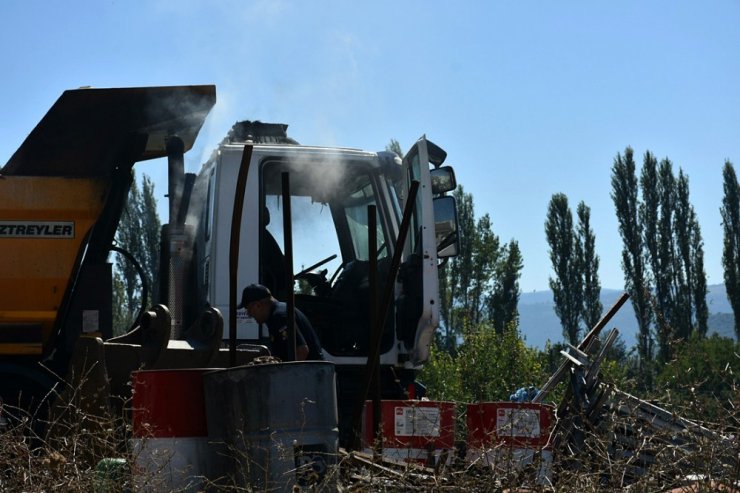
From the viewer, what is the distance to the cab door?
22.5 ft

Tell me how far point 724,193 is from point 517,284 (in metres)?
10.3

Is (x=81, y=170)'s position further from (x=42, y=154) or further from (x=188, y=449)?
(x=188, y=449)

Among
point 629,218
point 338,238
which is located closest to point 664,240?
point 629,218

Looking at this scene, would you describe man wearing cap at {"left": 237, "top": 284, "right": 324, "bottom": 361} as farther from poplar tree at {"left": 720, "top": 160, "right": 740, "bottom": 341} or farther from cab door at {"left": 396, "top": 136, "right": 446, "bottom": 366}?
poplar tree at {"left": 720, "top": 160, "right": 740, "bottom": 341}

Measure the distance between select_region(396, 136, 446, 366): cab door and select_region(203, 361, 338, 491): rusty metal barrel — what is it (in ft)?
7.90

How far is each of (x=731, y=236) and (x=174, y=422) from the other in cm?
4156

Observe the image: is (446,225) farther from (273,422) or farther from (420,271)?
(273,422)

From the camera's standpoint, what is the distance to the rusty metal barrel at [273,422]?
4.32 m

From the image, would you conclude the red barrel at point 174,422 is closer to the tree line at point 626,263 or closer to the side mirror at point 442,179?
the side mirror at point 442,179

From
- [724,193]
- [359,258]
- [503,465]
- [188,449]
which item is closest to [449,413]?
[503,465]

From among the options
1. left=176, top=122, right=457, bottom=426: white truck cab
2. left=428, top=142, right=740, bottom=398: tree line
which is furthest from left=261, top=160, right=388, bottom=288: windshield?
left=428, top=142, right=740, bottom=398: tree line

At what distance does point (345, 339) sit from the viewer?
7207mm

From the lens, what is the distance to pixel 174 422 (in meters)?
4.58

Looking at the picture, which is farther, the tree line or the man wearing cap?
the tree line
